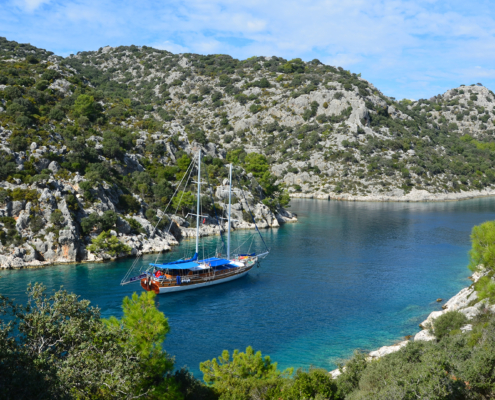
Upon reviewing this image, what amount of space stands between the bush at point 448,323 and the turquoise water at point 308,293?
424 cm

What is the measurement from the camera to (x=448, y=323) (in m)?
32.6

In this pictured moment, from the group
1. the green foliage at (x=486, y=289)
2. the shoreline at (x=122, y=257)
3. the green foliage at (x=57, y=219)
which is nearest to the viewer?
the green foliage at (x=486, y=289)

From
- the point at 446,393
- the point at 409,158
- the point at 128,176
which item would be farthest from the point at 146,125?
the point at 409,158

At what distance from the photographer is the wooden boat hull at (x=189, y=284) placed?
156 ft

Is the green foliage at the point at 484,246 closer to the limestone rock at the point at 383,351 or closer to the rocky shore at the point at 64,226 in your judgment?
the limestone rock at the point at 383,351

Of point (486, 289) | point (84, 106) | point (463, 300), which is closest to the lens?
point (486, 289)

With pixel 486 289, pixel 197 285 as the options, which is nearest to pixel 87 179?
pixel 197 285

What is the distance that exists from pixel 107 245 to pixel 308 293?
3161 cm

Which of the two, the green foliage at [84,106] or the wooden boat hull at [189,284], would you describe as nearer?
the wooden boat hull at [189,284]

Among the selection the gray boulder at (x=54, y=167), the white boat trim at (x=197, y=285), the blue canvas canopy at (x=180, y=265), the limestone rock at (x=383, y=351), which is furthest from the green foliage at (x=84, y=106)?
the limestone rock at (x=383, y=351)

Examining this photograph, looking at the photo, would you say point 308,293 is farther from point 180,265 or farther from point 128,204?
point 128,204

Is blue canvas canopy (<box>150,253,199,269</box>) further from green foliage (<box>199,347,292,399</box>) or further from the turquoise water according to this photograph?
green foliage (<box>199,347,292,399</box>)

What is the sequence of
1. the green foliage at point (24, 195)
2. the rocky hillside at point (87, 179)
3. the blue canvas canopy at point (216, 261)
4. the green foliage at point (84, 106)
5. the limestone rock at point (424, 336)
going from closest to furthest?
the limestone rock at point (424, 336), the blue canvas canopy at point (216, 261), the rocky hillside at point (87, 179), the green foliage at point (24, 195), the green foliage at point (84, 106)

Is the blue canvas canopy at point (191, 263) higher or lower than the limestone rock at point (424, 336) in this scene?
higher
